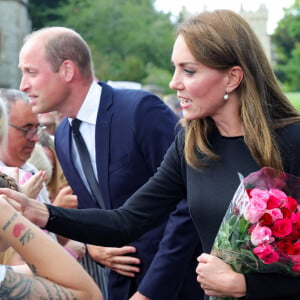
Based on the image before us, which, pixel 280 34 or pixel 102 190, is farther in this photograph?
pixel 280 34

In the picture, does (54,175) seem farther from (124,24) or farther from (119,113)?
(124,24)

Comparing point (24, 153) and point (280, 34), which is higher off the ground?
point (24, 153)

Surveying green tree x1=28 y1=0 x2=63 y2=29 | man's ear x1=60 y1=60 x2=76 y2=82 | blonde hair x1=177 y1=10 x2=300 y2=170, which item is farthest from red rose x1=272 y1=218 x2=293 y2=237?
green tree x1=28 y1=0 x2=63 y2=29

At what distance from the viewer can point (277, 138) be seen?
323 cm

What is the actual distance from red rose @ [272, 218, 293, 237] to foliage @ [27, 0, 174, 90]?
37340mm

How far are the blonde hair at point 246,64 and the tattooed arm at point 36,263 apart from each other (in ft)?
3.69

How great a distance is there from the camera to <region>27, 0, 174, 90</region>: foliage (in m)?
42.0

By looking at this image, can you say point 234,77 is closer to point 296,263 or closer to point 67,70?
point 296,263

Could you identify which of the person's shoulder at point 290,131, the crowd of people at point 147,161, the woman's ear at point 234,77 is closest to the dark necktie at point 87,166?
the crowd of people at point 147,161

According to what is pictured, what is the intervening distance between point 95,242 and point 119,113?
1.29m

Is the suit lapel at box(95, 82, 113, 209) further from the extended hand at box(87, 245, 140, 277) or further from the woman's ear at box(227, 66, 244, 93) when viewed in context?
the woman's ear at box(227, 66, 244, 93)

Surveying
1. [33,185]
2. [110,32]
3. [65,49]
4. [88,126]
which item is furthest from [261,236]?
[110,32]

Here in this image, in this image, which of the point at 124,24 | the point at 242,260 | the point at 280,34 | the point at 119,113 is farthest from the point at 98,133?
the point at 280,34

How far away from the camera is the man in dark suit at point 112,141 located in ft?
14.8
